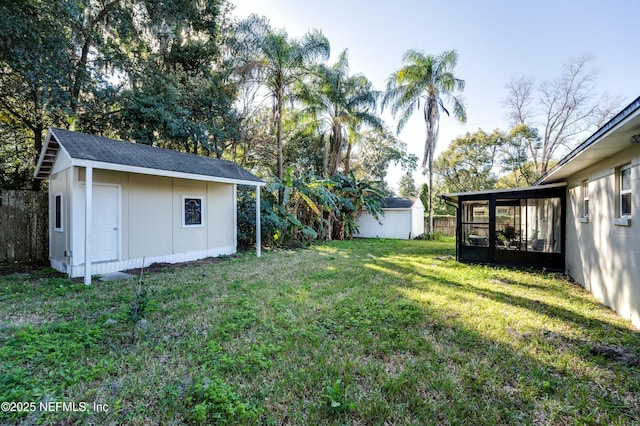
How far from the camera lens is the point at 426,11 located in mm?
10180

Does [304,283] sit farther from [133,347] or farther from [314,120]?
[314,120]

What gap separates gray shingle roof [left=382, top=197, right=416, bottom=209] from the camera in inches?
752

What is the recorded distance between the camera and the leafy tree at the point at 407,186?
39.6 meters

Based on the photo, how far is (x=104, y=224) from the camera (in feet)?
24.1

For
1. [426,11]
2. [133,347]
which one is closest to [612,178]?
[133,347]

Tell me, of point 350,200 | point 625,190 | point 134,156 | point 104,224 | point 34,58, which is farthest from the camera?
point 350,200

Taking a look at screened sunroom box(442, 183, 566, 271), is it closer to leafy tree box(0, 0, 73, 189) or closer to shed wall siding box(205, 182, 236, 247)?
shed wall siding box(205, 182, 236, 247)

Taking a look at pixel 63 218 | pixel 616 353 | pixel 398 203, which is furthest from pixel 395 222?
pixel 63 218

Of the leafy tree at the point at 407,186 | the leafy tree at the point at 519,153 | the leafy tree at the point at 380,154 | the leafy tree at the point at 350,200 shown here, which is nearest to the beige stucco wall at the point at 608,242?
the leafy tree at the point at 350,200

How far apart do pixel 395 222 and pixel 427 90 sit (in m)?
8.24

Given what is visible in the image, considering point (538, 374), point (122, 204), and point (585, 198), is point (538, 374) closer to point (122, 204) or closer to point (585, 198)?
point (585, 198)

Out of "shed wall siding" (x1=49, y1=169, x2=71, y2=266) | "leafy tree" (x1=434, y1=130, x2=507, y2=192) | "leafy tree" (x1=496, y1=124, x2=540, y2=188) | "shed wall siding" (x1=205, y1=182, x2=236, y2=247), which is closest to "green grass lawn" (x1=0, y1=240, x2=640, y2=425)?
"shed wall siding" (x1=49, y1=169, x2=71, y2=266)

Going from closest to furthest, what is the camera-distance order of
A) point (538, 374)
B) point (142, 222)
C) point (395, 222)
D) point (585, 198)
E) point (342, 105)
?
point (538, 374) < point (585, 198) < point (142, 222) < point (342, 105) < point (395, 222)

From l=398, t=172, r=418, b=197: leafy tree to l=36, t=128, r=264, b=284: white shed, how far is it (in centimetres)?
3307
